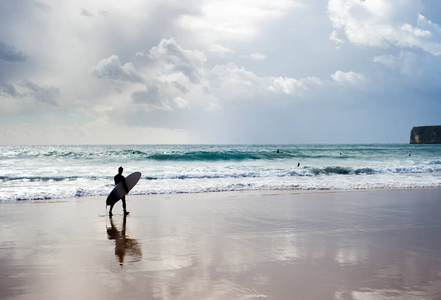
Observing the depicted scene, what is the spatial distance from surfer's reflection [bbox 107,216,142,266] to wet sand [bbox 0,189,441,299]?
2 cm

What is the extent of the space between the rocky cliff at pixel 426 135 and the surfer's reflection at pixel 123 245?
179m

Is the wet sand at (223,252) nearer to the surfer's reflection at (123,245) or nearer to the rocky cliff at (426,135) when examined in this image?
the surfer's reflection at (123,245)

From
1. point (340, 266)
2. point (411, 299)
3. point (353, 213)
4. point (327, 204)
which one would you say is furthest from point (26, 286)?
point (327, 204)

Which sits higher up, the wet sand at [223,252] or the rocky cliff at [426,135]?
the rocky cliff at [426,135]

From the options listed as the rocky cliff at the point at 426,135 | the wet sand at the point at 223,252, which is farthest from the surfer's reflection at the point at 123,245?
the rocky cliff at the point at 426,135

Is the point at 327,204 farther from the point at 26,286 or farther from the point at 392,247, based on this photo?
the point at 26,286

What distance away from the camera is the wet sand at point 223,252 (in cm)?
534

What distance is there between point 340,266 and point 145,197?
10827 millimetres

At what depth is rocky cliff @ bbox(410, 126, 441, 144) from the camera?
165 m

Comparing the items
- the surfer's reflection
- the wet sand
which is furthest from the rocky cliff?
the surfer's reflection

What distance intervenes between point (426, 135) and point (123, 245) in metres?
185

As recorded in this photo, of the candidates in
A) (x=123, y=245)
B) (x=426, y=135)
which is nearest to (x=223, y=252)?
(x=123, y=245)

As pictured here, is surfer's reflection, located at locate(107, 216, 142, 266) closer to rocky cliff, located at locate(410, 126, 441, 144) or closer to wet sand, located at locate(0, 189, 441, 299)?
wet sand, located at locate(0, 189, 441, 299)

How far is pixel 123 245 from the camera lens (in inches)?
312
